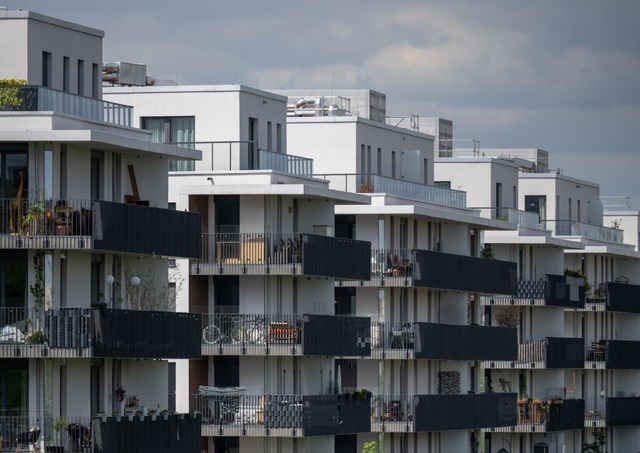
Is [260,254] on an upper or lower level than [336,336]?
upper

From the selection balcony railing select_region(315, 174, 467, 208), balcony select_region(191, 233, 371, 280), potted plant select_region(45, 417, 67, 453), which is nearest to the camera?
potted plant select_region(45, 417, 67, 453)

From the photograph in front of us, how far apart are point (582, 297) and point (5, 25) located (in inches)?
2268

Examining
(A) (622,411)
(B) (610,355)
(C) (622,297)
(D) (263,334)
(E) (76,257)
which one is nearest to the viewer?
(E) (76,257)

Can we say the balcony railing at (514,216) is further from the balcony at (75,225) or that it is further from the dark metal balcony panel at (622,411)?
the balcony at (75,225)

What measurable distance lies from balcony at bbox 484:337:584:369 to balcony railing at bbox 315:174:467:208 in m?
13.7

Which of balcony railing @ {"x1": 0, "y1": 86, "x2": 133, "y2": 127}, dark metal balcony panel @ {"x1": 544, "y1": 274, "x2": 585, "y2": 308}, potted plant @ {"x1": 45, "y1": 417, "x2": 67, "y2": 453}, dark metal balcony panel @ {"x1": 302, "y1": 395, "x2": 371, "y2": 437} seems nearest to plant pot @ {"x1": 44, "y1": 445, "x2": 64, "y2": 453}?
potted plant @ {"x1": 45, "y1": 417, "x2": 67, "y2": 453}

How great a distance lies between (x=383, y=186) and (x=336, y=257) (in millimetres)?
9981

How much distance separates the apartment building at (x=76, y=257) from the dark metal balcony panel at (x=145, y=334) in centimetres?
6

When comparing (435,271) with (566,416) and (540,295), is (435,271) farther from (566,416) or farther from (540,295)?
(566,416)

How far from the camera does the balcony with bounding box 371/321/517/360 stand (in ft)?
312

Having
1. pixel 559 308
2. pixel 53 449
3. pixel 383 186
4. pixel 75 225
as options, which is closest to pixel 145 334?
pixel 75 225

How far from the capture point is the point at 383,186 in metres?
96.1

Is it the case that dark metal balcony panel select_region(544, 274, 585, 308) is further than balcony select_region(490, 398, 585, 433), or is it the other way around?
dark metal balcony panel select_region(544, 274, 585, 308)

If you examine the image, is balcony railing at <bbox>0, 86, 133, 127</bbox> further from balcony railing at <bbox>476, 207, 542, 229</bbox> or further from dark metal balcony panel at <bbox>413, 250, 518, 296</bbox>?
balcony railing at <bbox>476, 207, 542, 229</bbox>
